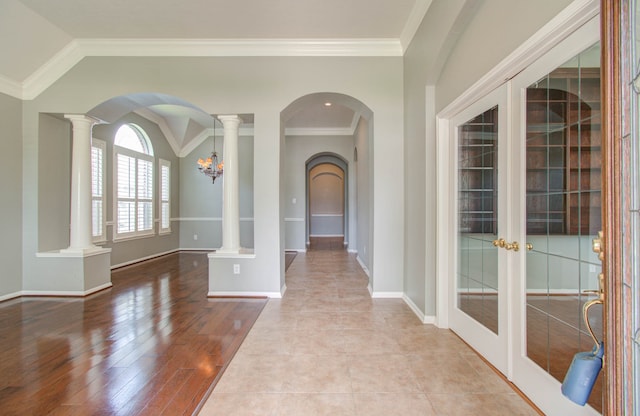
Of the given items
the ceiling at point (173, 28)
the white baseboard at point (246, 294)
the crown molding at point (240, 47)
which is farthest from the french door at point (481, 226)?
the white baseboard at point (246, 294)

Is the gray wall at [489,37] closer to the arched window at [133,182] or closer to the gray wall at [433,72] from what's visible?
the gray wall at [433,72]

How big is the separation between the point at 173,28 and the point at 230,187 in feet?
6.29

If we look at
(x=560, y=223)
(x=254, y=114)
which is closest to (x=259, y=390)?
(x=560, y=223)

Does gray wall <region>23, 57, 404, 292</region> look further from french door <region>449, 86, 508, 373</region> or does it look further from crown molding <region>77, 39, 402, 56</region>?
french door <region>449, 86, 508, 373</region>

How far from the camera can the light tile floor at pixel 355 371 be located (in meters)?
1.76

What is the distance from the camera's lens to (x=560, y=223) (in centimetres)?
158

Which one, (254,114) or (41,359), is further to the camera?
(254,114)

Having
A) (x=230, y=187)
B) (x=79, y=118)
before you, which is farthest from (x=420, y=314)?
(x=79, y=118)

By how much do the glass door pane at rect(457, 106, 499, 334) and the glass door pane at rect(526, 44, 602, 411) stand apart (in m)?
0.35

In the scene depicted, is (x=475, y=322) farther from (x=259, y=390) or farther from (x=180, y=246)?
(x=180, y=246)

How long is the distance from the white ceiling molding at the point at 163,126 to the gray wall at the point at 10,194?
7.16 ft

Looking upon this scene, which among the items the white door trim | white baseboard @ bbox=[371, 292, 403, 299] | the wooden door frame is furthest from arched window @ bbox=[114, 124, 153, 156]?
the wooden door frame

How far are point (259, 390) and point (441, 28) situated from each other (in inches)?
120

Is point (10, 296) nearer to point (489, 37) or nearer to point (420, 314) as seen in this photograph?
point (420, 314)
